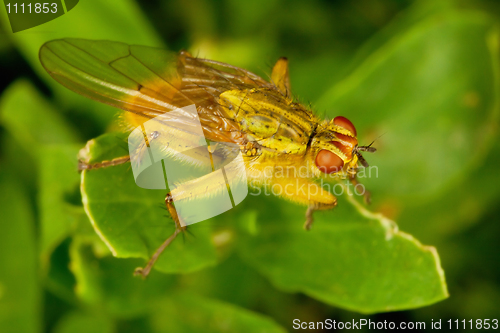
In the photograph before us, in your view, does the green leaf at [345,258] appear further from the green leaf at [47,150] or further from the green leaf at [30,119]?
the green leaf at [30,119]

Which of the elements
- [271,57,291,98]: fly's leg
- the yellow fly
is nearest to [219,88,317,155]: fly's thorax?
the yellow fly

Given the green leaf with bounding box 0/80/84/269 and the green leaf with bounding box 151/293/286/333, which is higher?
the green leaf with bounding box 0/80/84/269

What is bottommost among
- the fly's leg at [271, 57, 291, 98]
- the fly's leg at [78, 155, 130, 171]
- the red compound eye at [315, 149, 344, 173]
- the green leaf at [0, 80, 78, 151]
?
the fly's leg at [78, 155, 130, 171]

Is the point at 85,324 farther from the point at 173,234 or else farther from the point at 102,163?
the point at 102,163

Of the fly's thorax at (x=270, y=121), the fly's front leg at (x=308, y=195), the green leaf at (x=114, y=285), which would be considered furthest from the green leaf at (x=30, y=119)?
the fly's front leg at (x=308, y=195)

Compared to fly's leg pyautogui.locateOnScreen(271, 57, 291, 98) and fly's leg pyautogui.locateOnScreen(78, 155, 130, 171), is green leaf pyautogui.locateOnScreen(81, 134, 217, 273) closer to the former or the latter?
fly's leg pyautogui.locateOnScreen(78, 155, 130, 171)

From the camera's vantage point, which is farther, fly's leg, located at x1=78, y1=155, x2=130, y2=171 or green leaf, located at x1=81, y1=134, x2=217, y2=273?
fly's leg, located at x1=78, y1=155, x2=130, y2=171

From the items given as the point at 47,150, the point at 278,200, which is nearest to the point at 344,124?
the point at 278,200
